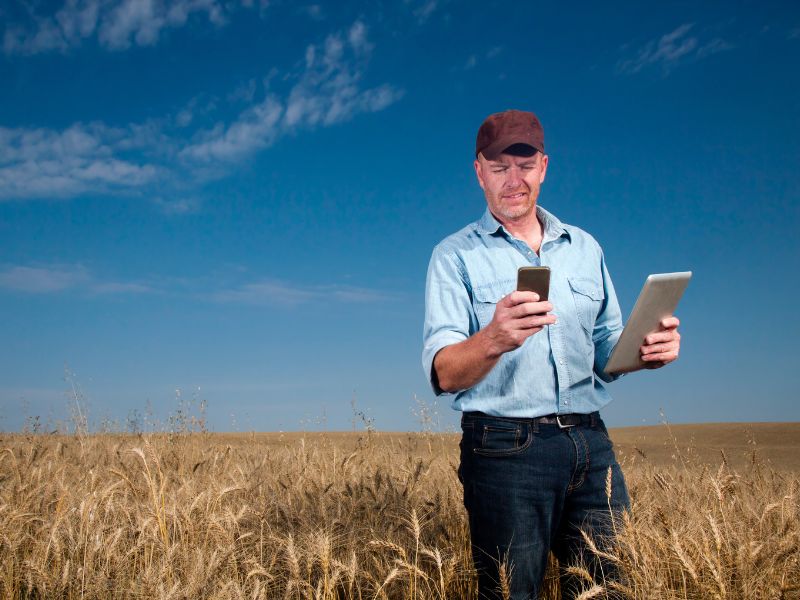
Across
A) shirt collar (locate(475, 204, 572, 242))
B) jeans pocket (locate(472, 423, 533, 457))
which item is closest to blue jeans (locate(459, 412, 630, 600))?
jeans pocket (locate(472, 423, 533, 457))

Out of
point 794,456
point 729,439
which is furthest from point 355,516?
point 729,439

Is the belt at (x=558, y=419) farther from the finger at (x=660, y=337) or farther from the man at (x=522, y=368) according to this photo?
the finger at (x=660, y=337)

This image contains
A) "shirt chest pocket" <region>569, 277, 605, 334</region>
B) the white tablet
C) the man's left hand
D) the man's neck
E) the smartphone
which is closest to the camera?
the smartphone

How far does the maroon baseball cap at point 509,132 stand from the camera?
3.02 meters

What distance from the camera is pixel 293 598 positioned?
3422mm

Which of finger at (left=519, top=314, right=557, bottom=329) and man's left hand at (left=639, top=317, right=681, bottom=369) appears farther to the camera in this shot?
man's left hand at (left=639, top=317, right=681, bottom=369)

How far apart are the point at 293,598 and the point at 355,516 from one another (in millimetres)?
1007

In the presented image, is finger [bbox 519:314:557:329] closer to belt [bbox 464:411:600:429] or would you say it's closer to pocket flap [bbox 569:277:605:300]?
belt [bbox 464:411:600:429]

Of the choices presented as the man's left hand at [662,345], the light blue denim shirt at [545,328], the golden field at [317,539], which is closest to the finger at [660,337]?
the man's left hand at [662,345]

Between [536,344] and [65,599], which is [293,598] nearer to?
[65,599]

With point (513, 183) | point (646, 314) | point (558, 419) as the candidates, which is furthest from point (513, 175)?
point (558, 419)

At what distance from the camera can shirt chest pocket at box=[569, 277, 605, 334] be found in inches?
120

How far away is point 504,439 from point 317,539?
1.16 meters

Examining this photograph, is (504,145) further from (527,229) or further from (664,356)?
(664,356)
